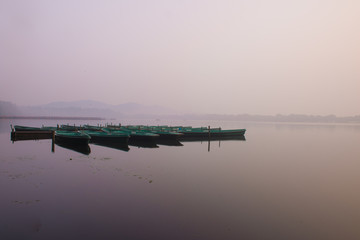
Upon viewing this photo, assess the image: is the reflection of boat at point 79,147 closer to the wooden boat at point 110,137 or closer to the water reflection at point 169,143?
the wooden boat at point 110,137

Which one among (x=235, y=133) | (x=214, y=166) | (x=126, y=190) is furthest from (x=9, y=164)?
(x=235, y=133)

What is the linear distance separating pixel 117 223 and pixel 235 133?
4842cm

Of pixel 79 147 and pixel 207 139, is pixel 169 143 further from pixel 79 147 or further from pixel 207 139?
pixel 79 147

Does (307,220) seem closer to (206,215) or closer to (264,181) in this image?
(206,215)

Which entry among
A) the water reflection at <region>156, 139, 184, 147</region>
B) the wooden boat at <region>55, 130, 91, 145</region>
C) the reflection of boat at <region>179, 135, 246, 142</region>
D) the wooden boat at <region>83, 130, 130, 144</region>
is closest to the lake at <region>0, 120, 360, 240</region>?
the wooden boat at <region>55, 130, 91, 145</region>

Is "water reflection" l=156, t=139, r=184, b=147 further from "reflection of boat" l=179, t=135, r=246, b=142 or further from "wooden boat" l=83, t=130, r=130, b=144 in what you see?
A: "wooden boat" l=83, t=130, r=130, b=144

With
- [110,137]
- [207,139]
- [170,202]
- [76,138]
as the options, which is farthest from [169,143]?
[170,202]

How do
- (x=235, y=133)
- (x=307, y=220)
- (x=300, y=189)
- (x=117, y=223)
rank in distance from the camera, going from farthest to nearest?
(x=235, y=133)
(x=300, y=189)
(x=307, y=220)
(x=117, y=223)

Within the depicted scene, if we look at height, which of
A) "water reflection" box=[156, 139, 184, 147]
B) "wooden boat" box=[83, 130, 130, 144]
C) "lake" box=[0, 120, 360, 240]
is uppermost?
"wooden boat" box=[83, 130, 130, 144]

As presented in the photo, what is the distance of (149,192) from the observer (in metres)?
13.8

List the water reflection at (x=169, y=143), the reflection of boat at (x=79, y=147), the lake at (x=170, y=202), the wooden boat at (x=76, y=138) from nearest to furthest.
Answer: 1. the lake at (x=170, y=202)
2. the reflection of boat at (x=79, y=147)
3. the wooden boat at (x=76, y=138)
4. the water reflection at (x=169, y=143)

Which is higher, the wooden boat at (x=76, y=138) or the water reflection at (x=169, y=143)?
the wooden boat at (x=76, y=138)

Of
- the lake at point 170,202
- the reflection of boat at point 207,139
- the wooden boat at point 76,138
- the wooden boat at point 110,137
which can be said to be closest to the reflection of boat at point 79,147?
the wooden boat at point 76,138

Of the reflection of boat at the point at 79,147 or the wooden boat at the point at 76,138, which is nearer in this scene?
the reflection of boat at the point at 79,147
